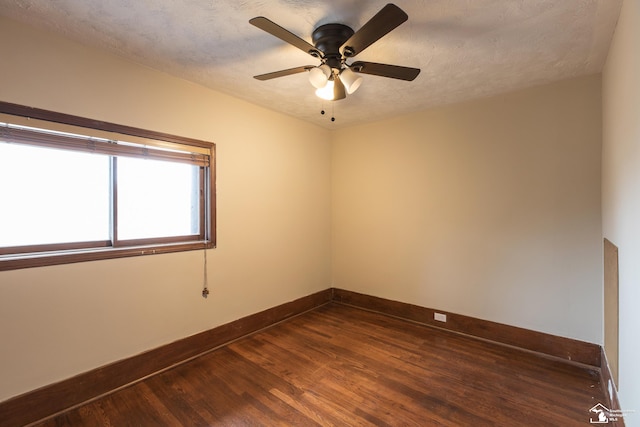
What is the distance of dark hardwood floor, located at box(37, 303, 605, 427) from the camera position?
6.05ft

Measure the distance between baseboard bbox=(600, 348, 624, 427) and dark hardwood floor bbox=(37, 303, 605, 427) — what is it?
3.0 inches

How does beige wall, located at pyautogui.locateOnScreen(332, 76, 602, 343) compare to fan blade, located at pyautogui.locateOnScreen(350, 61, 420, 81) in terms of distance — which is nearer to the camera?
fan blade, located at pyautogui.locateOnScreen(350, 61, 420, 81)

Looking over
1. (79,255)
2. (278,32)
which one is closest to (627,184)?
(278,32)

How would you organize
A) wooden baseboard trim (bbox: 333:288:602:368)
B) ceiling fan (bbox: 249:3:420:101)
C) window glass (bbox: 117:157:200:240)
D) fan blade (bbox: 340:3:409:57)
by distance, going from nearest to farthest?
1. fan blade (bbox: 340:3:409:57)
2. ceiling fan (bbox: 249:3:420:101)
3. window glass (bbox: 117:157:200:240)
4. wooden baseboard trim (bbox: 333:288:602:368)

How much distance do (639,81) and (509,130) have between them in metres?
1.56

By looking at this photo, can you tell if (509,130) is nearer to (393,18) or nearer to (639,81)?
(639,81)

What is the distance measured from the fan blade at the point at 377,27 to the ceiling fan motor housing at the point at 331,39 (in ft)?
0.28

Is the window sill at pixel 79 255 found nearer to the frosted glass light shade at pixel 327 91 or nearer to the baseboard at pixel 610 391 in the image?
the frosted glass light shade at pixel 327 91

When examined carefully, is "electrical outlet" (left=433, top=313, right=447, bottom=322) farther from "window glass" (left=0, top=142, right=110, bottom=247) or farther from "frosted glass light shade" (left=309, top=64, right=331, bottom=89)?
"window glass" (left=0, top=142, right=110, bottom=247)

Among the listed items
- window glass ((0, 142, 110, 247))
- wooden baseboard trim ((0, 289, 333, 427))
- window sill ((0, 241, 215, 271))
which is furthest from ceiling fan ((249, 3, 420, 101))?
wooden baseboard trim ((0, 289, 333, 427))

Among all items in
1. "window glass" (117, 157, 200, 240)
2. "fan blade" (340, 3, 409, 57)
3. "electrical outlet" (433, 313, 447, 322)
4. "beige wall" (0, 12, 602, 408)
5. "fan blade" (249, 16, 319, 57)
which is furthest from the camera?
"electrical outlet" (433, 313, 447, 322)

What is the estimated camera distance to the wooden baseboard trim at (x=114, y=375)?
69.3 inches

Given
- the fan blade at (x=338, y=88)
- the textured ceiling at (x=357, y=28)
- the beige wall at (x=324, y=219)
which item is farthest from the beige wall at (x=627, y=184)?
the fan blade at (x=338, y=88)

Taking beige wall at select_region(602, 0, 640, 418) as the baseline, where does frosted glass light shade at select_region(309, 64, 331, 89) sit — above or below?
above
